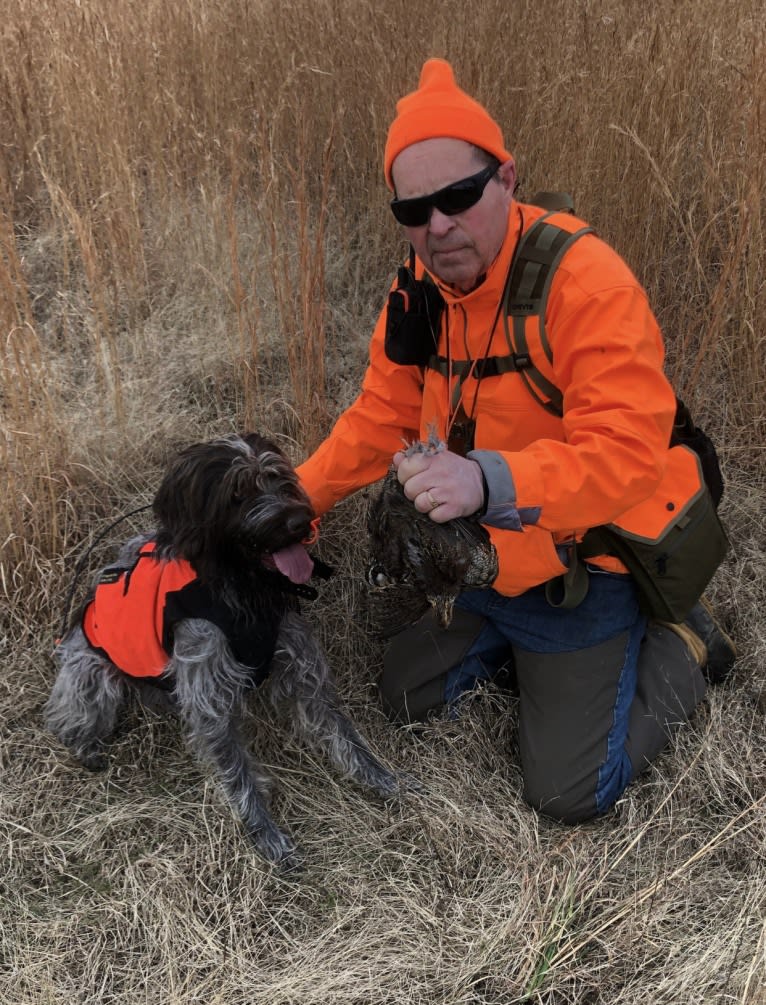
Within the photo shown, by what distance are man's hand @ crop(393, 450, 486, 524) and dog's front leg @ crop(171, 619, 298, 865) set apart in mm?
905

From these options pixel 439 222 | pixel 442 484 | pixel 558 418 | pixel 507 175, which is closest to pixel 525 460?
pixel 442 484

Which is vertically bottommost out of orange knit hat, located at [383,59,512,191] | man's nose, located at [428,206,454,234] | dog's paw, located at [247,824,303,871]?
dog's paw, located at [247,824,303,871]

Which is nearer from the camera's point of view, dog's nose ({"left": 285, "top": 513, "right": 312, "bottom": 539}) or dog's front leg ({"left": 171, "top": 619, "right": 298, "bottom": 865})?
dog's nose ({"left": 285, "top": 513, "right": 312, "bottom": 539})

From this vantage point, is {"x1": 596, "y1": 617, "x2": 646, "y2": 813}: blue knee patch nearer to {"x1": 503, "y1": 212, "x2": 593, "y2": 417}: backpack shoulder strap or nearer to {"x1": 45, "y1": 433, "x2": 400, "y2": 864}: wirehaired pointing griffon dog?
{"x1": 45, "y1": 433, "x2": 400, "y2": 864}: wirehaired pointing griffon dog

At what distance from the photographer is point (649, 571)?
2449 millimetres

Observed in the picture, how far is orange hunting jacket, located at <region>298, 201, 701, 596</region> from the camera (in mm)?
1833

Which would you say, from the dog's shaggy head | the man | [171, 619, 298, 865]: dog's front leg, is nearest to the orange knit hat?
the man

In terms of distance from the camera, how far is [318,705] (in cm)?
261

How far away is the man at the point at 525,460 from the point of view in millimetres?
1852

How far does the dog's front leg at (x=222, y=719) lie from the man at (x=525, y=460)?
66 cm

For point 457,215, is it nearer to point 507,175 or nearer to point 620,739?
point 507,175

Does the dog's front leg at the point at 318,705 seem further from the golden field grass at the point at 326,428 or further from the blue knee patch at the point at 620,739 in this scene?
the blue knee patch at the point at 620,739

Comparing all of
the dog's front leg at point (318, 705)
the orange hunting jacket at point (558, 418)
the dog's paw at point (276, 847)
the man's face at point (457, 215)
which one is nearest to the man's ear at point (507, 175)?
the man's face at point (457, 215)

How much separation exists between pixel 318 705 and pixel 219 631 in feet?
1.82
